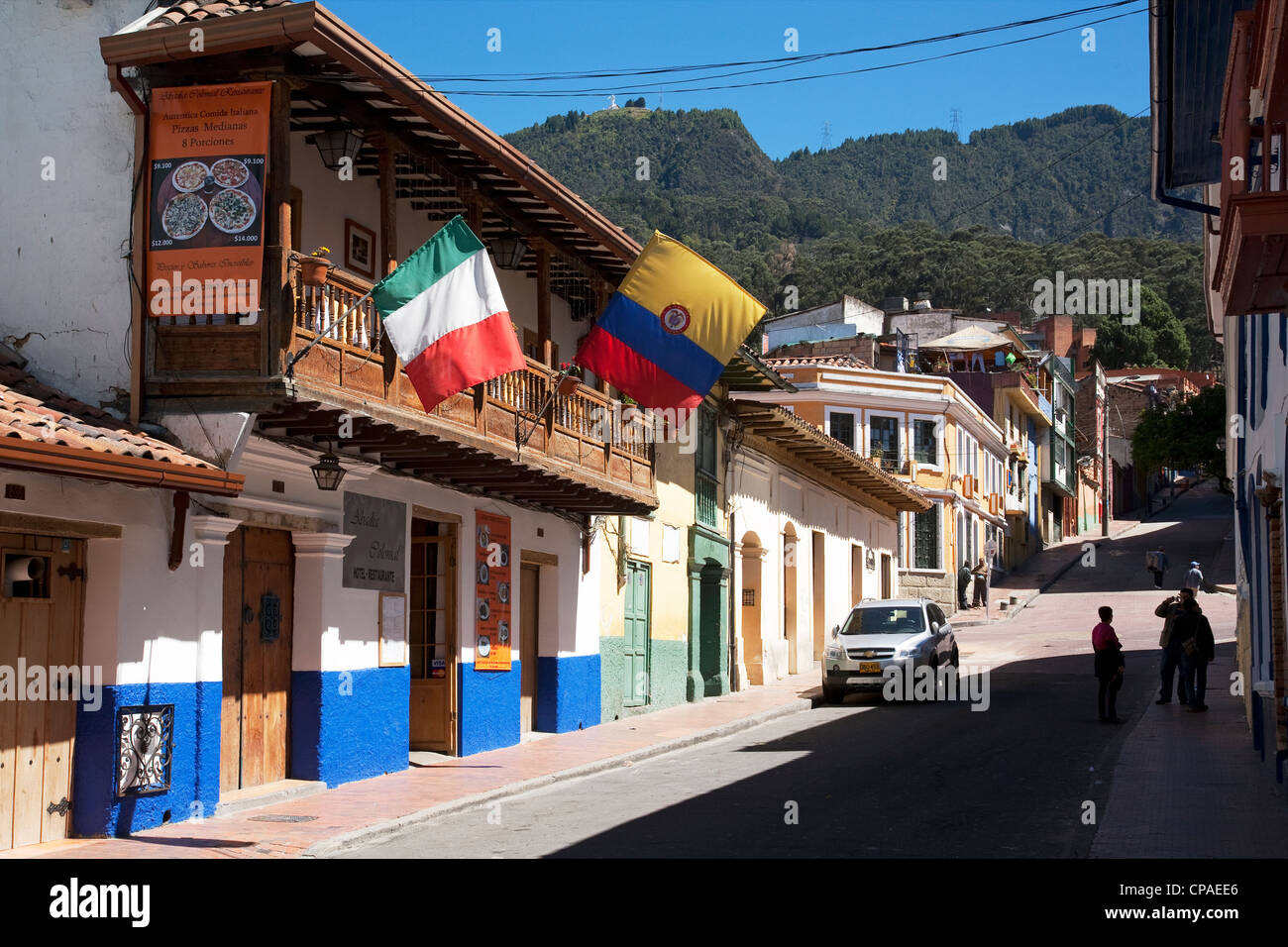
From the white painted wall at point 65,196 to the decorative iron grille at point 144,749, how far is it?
8.98ft

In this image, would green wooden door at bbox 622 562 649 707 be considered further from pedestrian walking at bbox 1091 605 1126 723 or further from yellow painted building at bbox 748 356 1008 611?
yellow painted building at bbox 748 356 1008 611

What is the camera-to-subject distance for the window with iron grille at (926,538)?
4666 cm

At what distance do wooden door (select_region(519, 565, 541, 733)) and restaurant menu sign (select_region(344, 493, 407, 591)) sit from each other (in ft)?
13.3

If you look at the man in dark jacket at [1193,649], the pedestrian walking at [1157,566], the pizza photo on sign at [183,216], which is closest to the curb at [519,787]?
the pizza photo on sign at [183,216]

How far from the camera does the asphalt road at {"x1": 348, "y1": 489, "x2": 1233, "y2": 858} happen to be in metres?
10.7

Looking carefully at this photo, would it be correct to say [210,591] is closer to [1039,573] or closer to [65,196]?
[65,196]

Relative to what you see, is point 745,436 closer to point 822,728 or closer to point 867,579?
point 822,728

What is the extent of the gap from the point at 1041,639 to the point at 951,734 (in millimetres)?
19604

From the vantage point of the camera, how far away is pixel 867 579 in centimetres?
4038

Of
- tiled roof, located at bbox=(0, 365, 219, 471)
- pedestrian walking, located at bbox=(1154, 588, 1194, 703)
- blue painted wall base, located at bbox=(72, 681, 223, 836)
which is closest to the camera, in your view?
tiled roof, located at bbox=(0, 365, 219, 471)

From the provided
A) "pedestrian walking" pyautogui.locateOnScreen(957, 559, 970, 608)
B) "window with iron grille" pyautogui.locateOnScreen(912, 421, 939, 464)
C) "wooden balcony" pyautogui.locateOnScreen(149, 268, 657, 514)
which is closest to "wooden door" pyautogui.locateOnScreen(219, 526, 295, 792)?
"wooden balcony" pyautogui.locateOnScreen(149, 268, 657, 514)

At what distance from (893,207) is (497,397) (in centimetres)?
15555

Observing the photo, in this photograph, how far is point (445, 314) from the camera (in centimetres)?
1278
